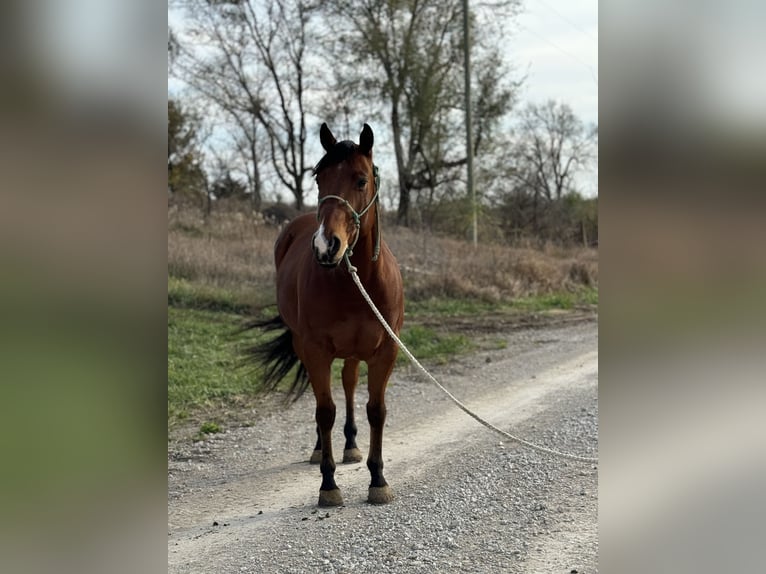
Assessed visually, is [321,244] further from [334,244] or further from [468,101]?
[468,101]

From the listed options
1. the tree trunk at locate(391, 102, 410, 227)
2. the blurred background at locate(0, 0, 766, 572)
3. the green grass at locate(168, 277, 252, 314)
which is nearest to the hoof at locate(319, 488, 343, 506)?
the blurred background at locate(0, 0, 766, 572)

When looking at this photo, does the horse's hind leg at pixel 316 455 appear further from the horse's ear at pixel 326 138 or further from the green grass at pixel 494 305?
the green grass at pixel 494 305

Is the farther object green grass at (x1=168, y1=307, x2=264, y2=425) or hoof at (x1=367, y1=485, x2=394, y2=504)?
green grass at (x1=168, y1=307, x2=264, y2=425)

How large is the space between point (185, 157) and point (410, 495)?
1270 centimetres

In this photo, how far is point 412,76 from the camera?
17016 mm

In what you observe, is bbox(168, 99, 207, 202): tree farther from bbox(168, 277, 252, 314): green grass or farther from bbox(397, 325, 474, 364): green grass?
bbox(397, 325, 474, 364): green grass

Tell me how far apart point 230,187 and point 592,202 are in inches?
435

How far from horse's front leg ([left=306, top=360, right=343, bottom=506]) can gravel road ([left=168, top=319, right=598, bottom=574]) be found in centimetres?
9

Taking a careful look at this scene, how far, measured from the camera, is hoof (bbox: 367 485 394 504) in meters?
4.07

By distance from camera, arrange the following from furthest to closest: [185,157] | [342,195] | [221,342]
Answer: [185,157] → [221,342] → [342,195]

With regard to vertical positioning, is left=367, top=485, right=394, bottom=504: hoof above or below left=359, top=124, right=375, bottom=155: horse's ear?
below

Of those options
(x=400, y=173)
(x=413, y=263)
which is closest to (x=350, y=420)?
(x=413, y=263)

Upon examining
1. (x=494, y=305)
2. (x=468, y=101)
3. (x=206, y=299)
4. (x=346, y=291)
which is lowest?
(x=494, y=305)

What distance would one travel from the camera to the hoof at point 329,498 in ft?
13.3
